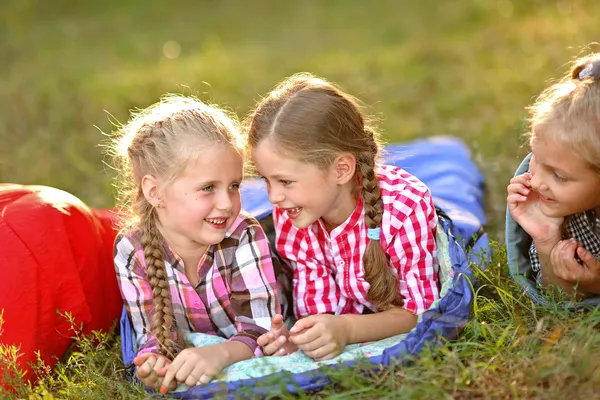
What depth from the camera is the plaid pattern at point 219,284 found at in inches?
112

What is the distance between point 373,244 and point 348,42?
579 centimetres

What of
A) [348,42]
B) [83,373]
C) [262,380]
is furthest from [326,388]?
[348,42]

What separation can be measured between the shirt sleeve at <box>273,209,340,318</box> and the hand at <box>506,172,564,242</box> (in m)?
0.76

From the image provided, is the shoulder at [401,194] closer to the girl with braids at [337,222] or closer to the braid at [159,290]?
the girl with braids at [337,222]

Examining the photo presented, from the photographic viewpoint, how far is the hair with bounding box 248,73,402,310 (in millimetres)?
2658

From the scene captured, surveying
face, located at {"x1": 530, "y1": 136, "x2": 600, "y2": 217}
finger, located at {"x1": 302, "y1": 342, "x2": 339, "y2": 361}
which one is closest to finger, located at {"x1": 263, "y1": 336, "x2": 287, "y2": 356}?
finger, located at {"x1": 302, "y1": 342, "x2": 339, "y2": 361}

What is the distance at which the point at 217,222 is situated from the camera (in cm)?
277

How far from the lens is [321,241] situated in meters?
2.99

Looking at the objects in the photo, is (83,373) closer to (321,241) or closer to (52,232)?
(52,232)

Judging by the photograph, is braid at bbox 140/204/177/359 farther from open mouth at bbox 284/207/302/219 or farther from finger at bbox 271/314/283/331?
open mouth at bbox 284/207/302/219

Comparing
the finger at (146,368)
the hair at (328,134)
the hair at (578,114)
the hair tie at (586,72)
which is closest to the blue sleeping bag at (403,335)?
the finger at (146,368)

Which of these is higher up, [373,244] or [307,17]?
[307,17]

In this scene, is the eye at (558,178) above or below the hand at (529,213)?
above

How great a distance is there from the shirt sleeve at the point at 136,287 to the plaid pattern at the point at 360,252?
1.82ft
